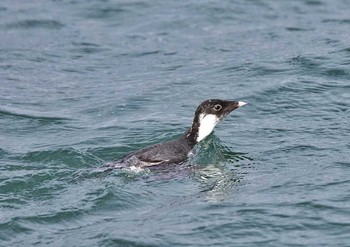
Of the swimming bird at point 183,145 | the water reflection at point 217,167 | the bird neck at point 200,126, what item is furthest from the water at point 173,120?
the bird neck at point 200,126

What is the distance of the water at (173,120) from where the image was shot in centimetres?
1330

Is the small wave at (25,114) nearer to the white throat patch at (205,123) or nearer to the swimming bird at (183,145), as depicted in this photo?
the swimming bird at (183,145)

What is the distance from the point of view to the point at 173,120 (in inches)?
715

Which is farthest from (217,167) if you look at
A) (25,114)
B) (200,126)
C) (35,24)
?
(35,24)

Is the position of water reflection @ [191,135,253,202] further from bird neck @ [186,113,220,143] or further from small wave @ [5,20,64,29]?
small wave @ [5,20,64,29]

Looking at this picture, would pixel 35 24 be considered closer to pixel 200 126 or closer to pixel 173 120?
pixel 173 120

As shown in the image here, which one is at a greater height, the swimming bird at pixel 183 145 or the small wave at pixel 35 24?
the small wave at pixel 35 24

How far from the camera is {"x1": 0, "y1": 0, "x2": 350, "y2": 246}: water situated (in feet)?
43.7

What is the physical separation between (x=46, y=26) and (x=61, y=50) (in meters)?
1.97

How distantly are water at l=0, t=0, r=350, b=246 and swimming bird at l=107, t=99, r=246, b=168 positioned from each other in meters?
0.26

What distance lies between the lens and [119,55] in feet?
75.6

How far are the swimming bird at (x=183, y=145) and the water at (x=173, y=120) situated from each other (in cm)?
26

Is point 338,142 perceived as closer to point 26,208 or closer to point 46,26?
point 26,208

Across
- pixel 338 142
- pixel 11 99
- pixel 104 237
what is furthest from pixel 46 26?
pixel 104 237
